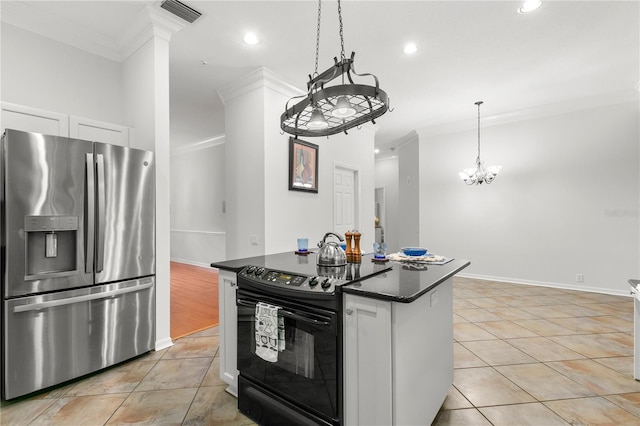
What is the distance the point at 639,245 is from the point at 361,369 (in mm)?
5427

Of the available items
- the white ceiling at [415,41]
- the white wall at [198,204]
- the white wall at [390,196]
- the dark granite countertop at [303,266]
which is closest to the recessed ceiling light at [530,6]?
the white ceiling at [415,41]

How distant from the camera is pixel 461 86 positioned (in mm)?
4383

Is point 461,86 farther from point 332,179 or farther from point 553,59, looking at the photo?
point 332,179

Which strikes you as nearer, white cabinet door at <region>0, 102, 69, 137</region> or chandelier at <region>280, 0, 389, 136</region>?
chandelier at <region>280, 0, 389, 136</region>

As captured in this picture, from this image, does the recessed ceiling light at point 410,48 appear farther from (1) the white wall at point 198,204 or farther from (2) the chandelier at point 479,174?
(1) the white wall at point 198,204

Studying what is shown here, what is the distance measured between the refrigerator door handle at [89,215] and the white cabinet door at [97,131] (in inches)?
22.4

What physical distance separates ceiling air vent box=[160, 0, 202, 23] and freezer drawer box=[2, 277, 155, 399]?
2421 millimetres

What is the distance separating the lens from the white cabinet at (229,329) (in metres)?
2.04

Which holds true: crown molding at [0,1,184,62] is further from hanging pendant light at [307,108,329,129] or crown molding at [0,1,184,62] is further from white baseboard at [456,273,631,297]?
white baseboard at [456,273,631,297]

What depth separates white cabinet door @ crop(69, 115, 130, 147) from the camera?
8.77ft

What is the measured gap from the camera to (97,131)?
110 inches

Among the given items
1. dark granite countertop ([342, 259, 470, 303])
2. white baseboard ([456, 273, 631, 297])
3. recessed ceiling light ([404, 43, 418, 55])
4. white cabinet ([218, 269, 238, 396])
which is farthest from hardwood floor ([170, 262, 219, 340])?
white baseboard ([456, 273, 631, 297])

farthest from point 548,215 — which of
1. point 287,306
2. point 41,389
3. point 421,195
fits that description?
point 41,389

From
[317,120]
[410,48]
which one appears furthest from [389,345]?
[410,48]
